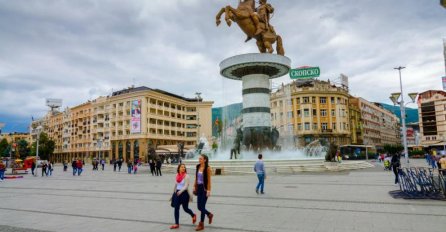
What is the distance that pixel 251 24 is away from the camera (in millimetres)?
31406

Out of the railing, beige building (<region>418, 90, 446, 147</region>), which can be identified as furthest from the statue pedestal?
beige building (<region>418, 90, 446, 147</region>)

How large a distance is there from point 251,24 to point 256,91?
6560 millimetres

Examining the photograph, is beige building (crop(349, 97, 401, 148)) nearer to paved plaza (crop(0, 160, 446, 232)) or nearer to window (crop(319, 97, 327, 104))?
window (crop(319, 97, 327, 104))

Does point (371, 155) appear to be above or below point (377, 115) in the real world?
below

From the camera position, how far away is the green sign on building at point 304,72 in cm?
7500

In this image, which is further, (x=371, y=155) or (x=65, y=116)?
(x=65, y=116)

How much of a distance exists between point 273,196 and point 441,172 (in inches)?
230

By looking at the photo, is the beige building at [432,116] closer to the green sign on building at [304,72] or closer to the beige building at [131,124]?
the green sign on building at [304,72]

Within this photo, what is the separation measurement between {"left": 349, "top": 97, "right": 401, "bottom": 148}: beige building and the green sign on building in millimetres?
17473

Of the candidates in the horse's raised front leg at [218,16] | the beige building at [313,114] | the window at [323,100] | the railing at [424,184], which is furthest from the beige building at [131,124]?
the railing at [424,184]

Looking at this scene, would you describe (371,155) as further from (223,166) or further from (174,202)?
(174,202)

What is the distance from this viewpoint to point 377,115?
10900 cm

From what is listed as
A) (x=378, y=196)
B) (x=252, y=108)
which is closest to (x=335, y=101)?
(x=252, y=108)

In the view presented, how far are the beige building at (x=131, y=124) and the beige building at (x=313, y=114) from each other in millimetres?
22727
